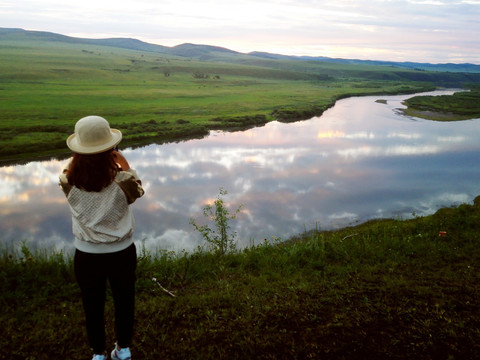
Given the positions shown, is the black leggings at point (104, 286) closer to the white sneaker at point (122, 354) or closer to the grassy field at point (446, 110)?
the white sneaker at point (122, 354)

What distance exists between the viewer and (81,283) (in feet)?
11.3

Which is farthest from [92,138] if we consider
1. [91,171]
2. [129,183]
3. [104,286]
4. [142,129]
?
[142,129]

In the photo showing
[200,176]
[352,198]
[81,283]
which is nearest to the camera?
[81,283]

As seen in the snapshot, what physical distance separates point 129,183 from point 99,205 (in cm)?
35

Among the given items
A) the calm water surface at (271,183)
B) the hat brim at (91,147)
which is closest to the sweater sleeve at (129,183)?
the hat brim at (91,147)

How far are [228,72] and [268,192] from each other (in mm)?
157881

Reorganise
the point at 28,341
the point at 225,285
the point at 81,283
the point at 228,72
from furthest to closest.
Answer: the point at 228,72, the point at 225,285, the point at 28,341, the point at 81,283

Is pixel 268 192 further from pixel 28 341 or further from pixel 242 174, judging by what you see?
pixel 28 341

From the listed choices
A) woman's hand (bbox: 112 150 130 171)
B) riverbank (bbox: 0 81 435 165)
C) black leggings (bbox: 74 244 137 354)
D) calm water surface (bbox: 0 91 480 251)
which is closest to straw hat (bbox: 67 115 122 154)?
woman's hand (bbox: 112 150 130 171)

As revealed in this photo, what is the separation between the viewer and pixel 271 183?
93.1ft

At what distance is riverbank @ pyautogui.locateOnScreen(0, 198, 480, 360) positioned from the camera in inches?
166

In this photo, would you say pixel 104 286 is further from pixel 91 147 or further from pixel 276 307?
pixel 276 307

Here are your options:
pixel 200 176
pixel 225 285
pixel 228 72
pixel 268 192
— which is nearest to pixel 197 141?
pixel 200 176

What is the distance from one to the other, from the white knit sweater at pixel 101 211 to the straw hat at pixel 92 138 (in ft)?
0.99
